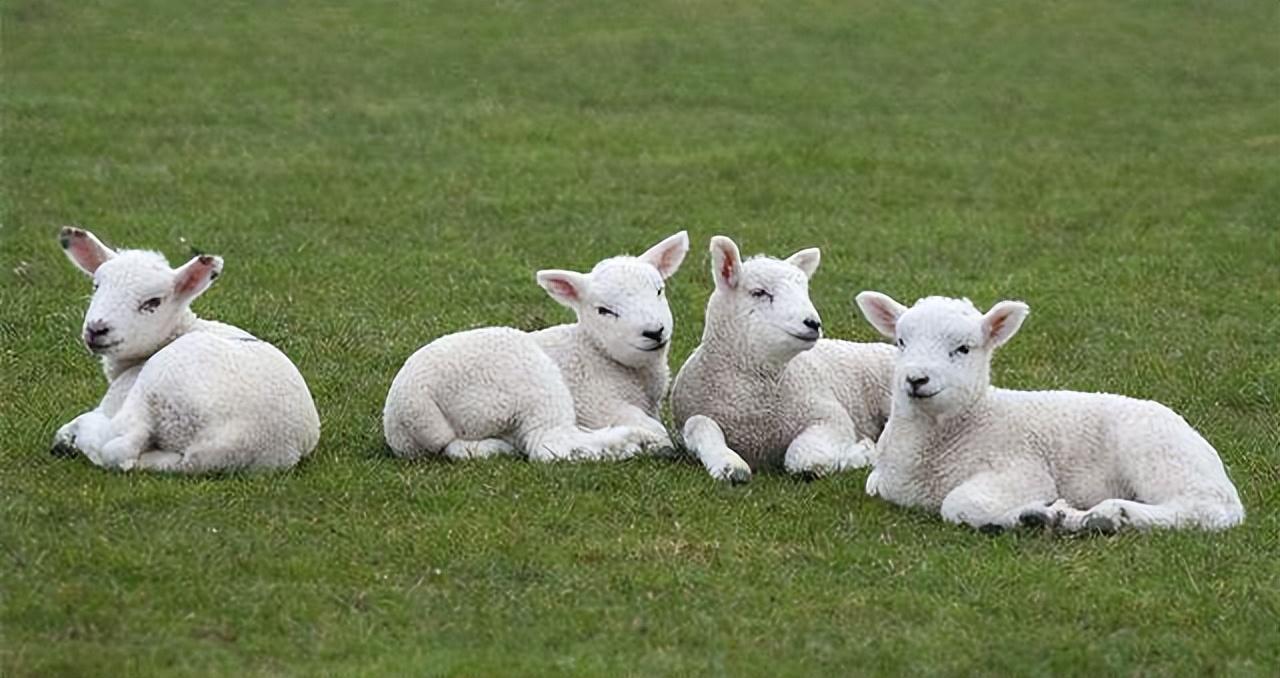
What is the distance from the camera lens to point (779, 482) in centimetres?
1036

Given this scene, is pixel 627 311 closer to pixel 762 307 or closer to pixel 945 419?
pixel 762 307

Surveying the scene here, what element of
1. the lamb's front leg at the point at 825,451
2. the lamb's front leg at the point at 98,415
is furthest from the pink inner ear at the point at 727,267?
the lamb's front leg at the point at 98,415

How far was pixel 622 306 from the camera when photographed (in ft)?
35.2

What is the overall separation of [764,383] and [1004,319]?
1557 millimetres

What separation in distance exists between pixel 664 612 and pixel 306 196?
46.0 feet

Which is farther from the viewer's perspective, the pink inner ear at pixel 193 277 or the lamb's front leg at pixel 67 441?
the pink inner ear at pixel 193 277

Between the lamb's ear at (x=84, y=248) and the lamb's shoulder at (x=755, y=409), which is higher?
the lamb's ear at (x=84, y=248)

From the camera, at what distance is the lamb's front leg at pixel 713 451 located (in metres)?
10.2

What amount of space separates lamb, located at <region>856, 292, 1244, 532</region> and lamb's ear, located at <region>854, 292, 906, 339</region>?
94 mm

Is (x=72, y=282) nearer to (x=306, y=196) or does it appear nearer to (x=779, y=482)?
(x=306, y=196)

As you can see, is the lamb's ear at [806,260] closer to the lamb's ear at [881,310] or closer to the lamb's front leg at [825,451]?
the lamb's front leg at [825,451]

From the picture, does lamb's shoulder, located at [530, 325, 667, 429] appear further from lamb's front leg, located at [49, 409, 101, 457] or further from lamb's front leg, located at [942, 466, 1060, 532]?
lamb's front leg, located at [49, 409, 101, 457]

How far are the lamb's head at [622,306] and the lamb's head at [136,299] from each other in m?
1.72

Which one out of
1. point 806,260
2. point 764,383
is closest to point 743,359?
point 764,383
